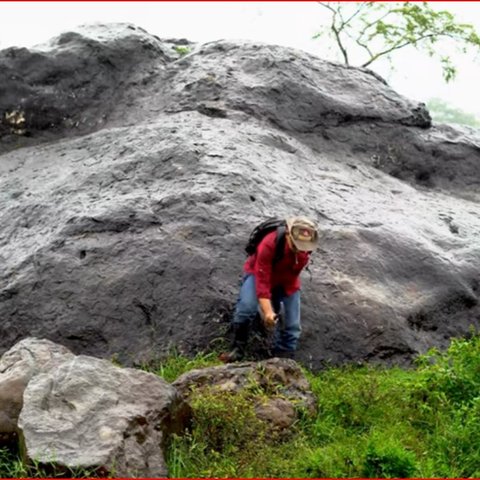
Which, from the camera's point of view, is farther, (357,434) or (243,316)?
(243,316)

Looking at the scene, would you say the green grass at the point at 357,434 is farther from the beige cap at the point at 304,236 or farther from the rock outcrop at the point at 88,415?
the beige cap at the point at 304,236

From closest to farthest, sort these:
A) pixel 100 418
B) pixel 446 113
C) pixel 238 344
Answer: pixel 100 418
pixel 238 344
pixel 446 113

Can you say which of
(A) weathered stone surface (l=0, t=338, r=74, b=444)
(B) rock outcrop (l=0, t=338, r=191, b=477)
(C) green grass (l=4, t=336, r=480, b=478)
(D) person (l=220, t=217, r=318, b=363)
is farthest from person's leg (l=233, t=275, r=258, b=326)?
(A) weathered stone surface (l=0, t=338, r=74, b=444)

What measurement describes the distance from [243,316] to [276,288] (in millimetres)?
386

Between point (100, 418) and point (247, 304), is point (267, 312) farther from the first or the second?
point (100, 418)

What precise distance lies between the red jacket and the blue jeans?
88mm

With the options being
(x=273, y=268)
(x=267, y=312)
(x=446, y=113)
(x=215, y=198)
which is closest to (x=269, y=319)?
(x=267, y=312)

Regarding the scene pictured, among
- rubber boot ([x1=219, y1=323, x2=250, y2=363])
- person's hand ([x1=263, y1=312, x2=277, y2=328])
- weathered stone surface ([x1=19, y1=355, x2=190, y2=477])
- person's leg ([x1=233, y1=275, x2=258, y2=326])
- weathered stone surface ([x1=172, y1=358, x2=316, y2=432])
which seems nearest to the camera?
weathered stone surface ([x1=19, y1=355, x2=190, y2=477])

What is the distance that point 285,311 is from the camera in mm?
7242

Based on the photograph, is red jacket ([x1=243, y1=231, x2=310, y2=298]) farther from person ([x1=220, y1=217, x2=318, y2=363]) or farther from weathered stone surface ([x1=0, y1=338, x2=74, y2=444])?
weathered stone surface ([x1=0, y1=338, x2=74, y2=444])

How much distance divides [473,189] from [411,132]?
1.11 m

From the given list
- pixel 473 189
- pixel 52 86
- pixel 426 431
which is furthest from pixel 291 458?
pixel 52 86

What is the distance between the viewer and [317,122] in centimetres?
1026

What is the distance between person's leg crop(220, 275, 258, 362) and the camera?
7105mm
